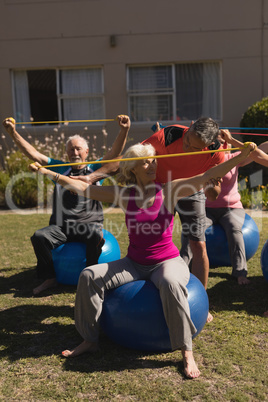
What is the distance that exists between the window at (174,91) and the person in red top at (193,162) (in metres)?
7.23

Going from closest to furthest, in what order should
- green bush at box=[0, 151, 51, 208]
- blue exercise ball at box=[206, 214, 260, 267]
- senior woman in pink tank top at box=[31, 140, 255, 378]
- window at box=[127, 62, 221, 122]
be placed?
senior woman in pink tank top at box=[31, 140, 255, 378]
blue exercise ball at box=[206, 214, 260, 267]
green bush at box=[0, 151, 51, 208]
window at box=[127, 62, 221, 122]

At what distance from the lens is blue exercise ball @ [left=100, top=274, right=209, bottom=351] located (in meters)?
2.86

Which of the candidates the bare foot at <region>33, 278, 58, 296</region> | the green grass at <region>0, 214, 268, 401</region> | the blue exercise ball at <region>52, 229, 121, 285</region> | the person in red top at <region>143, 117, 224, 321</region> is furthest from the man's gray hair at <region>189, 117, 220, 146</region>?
the bare foot at <region>33, 278, 58, 296</region>

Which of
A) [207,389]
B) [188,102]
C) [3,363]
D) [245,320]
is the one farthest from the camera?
[188,102]

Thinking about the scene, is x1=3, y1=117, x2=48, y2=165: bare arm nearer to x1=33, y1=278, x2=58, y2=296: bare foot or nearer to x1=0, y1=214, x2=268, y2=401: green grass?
x1=33, y1=278, x2=58, y2=296: bare foot

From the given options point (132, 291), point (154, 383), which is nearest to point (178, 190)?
point (132, 291)

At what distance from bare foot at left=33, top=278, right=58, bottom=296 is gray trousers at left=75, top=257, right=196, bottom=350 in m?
1.35

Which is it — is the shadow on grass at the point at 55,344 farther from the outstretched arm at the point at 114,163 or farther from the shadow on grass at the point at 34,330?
the outstretched arm at the point at 114,163

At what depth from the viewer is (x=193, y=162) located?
3.56 metres

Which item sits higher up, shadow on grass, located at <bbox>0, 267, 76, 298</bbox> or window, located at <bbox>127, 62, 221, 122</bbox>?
window, located at <bbox>127, 62, 221, 122</bbox>

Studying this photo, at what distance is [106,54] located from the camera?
10344 millimetres

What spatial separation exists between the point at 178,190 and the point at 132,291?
0.79 m

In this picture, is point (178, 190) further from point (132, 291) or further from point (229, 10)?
point (229, 10)

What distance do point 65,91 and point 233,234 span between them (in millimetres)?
7703
